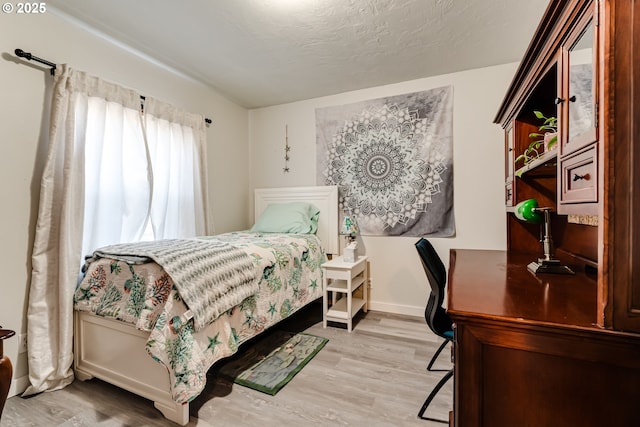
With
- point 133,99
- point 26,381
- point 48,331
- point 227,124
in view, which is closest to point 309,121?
point 227,124

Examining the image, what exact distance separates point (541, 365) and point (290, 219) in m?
2.48

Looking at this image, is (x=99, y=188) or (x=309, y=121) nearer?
(x=99, y=188)

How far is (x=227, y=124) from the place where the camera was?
334 cm

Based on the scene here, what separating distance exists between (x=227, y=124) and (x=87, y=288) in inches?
88.3

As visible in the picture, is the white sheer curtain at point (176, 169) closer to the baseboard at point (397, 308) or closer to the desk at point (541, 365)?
the baseboard at point (397, 308)

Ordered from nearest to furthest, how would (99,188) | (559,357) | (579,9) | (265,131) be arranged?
(559,357)
(579,9)
(99,188)
(265,131)

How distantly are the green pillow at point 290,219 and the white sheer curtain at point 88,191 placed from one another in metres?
0.83

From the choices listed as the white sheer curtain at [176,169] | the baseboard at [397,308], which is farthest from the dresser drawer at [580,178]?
the white sheer curtain at [176,169]

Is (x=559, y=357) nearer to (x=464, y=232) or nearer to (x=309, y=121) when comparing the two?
(x=464, y=232)

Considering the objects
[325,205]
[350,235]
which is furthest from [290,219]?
[350,235]

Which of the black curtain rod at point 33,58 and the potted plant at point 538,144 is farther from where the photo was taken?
the black curtain rod at point 33,58

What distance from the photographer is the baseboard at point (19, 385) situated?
1.65 metres

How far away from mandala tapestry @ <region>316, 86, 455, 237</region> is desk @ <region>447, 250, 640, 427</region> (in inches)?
75.8

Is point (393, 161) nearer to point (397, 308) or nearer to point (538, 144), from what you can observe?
point (538, 144)
